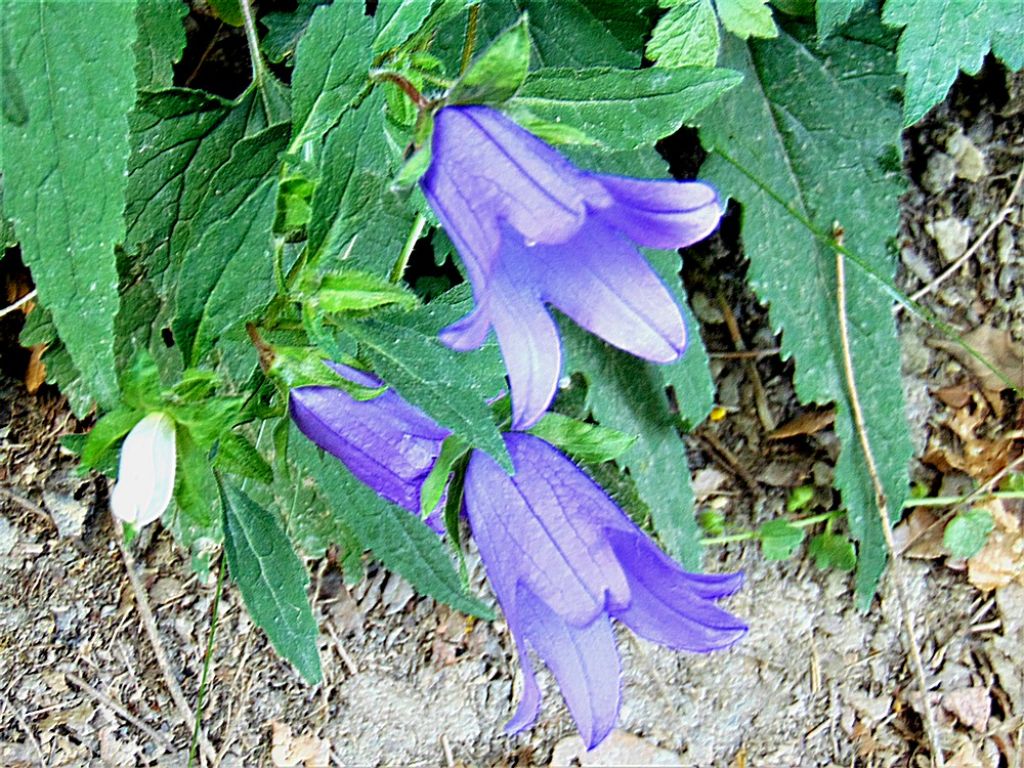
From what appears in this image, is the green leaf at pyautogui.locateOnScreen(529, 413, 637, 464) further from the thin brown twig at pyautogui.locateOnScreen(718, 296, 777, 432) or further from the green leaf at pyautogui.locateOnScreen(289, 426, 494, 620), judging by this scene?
the thin brown twig at pyautogui.locateOnScreen(718, 296, 777, 432)

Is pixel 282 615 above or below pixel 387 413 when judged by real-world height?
below

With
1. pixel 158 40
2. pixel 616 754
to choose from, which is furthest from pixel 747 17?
pixel 616 754

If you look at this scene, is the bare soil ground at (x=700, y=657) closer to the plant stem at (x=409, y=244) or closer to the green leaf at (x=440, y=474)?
the plant stem at (x=409, y=244)

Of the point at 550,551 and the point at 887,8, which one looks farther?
the point at 887,8

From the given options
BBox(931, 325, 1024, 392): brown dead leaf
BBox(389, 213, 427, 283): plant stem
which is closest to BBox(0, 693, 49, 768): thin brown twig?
BBox(389, 213, 427, 283): plant stem

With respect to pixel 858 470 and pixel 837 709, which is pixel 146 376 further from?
pixel 837 709

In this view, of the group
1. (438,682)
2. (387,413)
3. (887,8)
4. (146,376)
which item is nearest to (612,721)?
(387,413)
